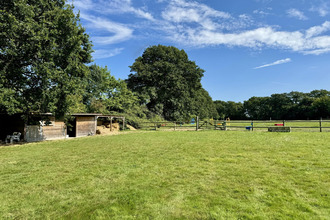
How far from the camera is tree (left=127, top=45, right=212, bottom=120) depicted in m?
33.2

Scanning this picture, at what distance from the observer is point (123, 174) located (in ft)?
16.0

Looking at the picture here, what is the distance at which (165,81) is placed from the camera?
111ft

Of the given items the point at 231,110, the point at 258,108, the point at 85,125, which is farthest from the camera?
the point at 231,110

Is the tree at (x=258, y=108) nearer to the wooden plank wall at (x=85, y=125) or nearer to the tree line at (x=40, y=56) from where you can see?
the wooden plank wall at (x=85, y=125)

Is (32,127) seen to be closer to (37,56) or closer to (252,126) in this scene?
(37,56)

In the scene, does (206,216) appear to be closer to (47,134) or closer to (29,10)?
(29,10)

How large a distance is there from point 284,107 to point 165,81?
55.9 m

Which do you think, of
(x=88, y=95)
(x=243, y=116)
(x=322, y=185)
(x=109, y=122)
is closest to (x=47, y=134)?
(x=109, y=122)

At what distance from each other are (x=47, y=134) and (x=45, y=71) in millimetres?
6111

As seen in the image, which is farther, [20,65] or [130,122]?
[130,122]

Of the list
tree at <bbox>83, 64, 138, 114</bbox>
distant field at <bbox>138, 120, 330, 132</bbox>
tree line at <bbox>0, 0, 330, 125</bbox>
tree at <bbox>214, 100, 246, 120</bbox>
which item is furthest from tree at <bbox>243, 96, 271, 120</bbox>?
tree at <bbox>83, 64, 138, 114</bbox>

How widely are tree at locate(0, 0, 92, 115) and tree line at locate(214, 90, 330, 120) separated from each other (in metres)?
70.1

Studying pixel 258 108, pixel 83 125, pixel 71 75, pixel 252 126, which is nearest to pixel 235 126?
pixel 252 126

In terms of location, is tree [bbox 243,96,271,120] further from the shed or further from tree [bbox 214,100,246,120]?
the shed
